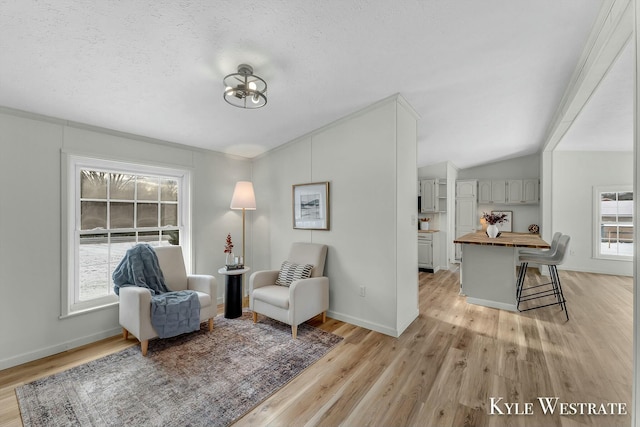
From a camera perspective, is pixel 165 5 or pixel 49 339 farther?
pixel 49 339

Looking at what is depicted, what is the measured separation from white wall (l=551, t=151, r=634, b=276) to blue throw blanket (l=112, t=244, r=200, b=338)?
6.86 m

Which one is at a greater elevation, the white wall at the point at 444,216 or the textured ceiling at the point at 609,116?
the textured ceiling at the point at 609,116

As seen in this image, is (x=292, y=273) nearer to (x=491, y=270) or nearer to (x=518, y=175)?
(x=491, y=270)

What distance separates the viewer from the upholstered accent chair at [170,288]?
2.46 metres

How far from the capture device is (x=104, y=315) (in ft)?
9.33

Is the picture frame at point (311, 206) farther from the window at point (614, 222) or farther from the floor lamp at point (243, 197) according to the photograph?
the window at point (614, 222)

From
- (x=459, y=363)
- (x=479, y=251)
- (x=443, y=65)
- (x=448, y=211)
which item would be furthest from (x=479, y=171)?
(x=459, y=363)

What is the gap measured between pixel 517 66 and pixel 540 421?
285cm

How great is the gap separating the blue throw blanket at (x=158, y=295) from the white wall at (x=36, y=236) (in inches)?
18.7

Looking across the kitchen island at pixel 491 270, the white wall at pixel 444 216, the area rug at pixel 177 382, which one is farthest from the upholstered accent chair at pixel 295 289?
the white wall at pixel 444 216

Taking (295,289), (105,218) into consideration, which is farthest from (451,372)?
(105,218)

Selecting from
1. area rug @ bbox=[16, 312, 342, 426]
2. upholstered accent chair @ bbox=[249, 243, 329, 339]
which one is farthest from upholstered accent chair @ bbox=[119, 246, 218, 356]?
upholstered accent chair @ bbox=[249, 243, 329, 339]

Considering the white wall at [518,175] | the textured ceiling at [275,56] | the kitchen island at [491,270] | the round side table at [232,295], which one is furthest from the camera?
the white wall at [518,175]

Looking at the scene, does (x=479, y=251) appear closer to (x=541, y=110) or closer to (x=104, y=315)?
(x=541, y=110)
